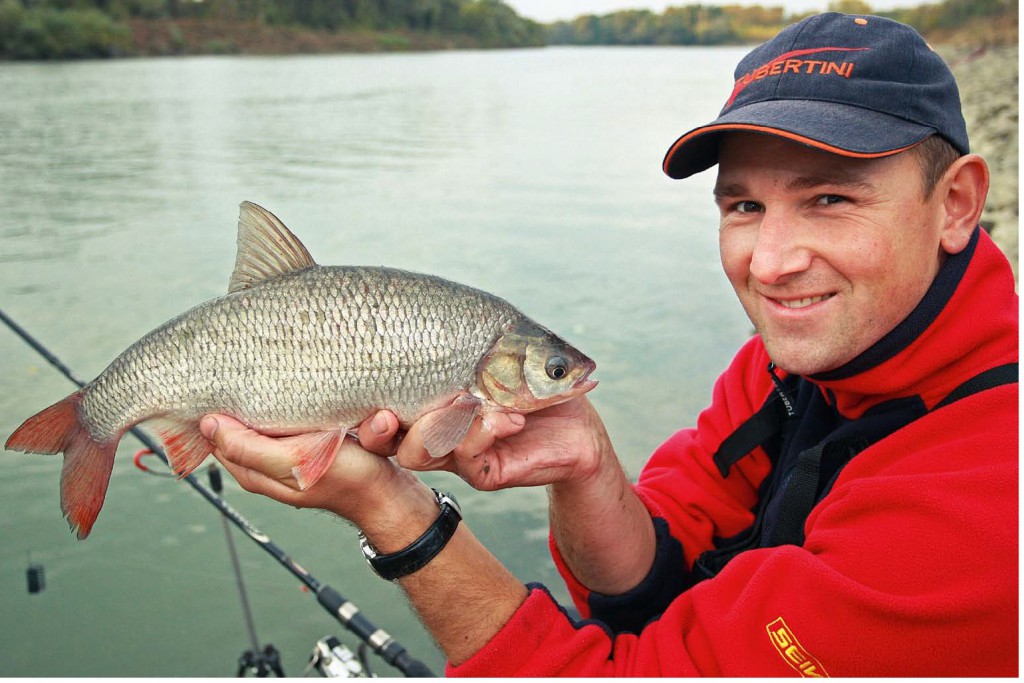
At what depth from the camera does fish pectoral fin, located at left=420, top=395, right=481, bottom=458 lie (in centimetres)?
192

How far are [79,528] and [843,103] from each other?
1.94 m

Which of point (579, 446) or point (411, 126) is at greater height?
point (579, 446)

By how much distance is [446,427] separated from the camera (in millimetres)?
1966

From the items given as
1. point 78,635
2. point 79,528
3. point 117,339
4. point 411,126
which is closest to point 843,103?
point 79,528

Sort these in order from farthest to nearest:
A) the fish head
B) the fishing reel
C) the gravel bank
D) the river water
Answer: the gravel bank, the river water, the fishing reel, the fish head

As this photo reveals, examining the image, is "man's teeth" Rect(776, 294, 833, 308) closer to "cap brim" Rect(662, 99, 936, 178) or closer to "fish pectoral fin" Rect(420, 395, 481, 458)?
"cap brim" Rect(662, 99, 936, 178)

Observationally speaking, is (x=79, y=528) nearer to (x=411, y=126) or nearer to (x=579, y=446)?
(x=579, y=446)

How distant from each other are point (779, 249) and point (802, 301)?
14 cm

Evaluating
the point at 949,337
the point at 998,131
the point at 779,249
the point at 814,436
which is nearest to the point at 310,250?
the point at 814,436

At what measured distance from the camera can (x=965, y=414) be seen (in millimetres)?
1639

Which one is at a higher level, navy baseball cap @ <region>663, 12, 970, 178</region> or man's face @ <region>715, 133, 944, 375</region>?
navy baseball cap @ <region>663, 12, 970, 178</region>

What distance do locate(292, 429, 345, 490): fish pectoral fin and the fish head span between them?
375 mm

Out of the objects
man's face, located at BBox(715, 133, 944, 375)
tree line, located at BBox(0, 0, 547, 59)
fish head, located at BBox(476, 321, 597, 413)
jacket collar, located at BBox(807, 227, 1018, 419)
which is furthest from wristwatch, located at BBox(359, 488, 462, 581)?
tree line, located at BBox(0, 0, 547, 59)

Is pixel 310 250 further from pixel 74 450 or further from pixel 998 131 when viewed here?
pixel 998 131
